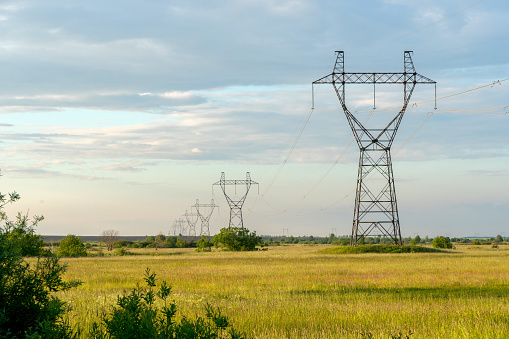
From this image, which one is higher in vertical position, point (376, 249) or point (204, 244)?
point (204, 244)

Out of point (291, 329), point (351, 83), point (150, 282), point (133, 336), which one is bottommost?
point (291, 329)

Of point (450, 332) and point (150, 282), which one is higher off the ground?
point (150, 282)

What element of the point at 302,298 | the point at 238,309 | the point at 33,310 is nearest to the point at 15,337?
the point at 33,310

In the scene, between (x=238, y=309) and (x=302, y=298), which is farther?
(x=302, y=298)

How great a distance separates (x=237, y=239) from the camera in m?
120

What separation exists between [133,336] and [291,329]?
762cm

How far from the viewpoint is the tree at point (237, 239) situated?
119m

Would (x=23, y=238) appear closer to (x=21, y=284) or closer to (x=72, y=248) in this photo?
(x=21, y=284)

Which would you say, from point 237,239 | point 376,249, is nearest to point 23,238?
point 376,249

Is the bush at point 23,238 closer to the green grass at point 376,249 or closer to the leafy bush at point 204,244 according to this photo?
the green grass at point 376,249

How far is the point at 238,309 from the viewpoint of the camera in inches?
717

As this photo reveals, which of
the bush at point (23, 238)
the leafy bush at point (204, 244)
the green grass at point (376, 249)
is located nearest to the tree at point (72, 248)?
the leafy bush at point (204, 244)

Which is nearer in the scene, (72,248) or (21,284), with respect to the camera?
(21,284)

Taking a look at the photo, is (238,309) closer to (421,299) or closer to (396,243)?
(421,299)
